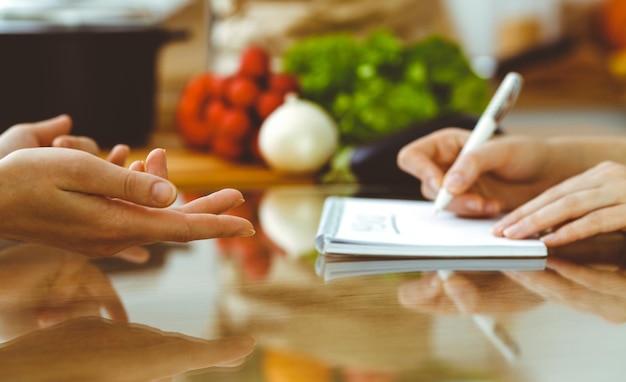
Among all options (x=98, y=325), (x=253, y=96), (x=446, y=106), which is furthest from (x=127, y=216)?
(x=446, y=106)

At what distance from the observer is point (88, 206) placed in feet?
2.12

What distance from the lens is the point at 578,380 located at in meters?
0.46

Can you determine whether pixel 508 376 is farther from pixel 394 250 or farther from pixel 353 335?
pixel 394 250

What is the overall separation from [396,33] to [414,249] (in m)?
1.95

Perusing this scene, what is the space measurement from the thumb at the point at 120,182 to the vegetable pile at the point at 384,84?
3.80ft

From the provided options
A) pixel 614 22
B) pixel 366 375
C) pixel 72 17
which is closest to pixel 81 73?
pixel 72 17

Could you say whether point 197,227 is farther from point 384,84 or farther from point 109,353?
point 384,84

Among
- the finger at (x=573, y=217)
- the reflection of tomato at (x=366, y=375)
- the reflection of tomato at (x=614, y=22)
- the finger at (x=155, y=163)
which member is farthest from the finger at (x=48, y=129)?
the reflection of tomato at (x=614, y=22)

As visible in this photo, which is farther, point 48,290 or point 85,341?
point 48,290

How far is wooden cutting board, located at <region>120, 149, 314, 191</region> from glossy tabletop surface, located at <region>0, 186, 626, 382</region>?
0.71 meters

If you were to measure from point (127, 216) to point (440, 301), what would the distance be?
26 cm

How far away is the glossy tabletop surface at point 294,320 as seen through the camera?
0.48 m

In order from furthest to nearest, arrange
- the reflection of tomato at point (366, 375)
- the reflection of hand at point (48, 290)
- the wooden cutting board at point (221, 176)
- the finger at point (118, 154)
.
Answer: the wooden cutting board at point (221, 176) < the finger at point (118, 154) < the reflection of hand at point (48, 290) < the reflection of tomato at point (366, 375)

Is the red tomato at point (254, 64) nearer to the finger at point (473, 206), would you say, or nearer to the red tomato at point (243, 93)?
the red tomato at point (243, 93)
